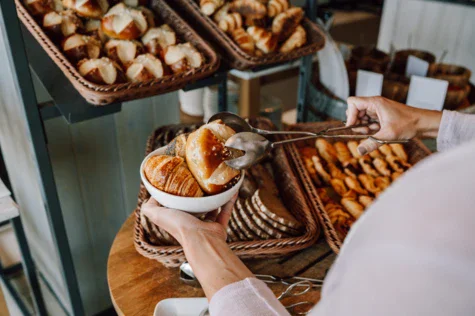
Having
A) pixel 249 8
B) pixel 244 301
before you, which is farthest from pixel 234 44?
pixel 244 301

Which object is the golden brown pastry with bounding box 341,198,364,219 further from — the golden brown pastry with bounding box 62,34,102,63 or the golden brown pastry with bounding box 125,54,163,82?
the golden brown pastry with bounding box 62,34,102,63

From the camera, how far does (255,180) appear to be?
1.45 metres

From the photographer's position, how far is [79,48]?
4.02ft

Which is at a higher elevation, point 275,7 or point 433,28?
point 275,7

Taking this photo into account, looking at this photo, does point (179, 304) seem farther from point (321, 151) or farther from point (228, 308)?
point (321, 151)

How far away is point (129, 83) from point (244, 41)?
19.8 inches

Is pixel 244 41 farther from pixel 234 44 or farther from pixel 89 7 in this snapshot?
pixel 89 7

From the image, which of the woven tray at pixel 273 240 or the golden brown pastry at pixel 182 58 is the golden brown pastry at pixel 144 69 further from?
the woven tray at pixel 273 240

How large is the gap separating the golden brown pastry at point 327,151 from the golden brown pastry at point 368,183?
139mm

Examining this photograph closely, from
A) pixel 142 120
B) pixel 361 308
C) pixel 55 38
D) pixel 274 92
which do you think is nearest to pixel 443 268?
pixel 361 308

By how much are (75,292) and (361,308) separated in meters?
Result: 1.27

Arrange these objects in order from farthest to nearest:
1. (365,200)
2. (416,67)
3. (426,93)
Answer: (416,67)
(426,93)
(365,200)

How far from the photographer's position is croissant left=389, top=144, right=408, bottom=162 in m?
1.74

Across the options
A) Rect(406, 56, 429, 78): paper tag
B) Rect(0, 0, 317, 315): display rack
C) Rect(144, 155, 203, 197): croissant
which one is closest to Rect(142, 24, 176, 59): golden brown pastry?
Rect(0, 0, 317, 315): display rack
